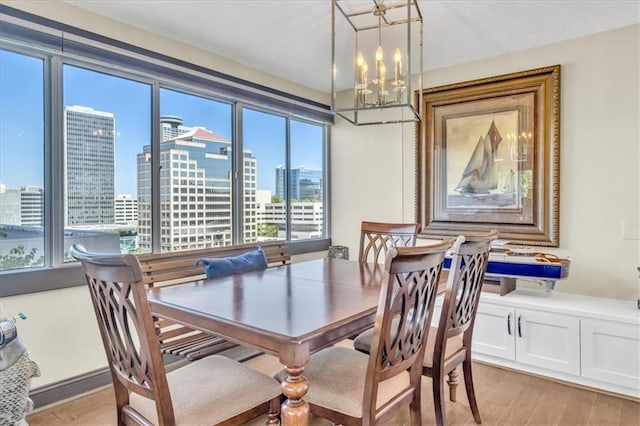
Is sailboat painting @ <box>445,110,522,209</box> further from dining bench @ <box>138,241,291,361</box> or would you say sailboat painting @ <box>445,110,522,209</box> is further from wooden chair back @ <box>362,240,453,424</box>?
wooden chair back @ <box>362,240,453,424</box>

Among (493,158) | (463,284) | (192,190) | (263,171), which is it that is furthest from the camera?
(263,171)

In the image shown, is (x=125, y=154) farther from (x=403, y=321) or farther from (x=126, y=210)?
(x=403, y=321)

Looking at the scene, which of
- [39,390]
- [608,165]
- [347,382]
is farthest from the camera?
[608,165]

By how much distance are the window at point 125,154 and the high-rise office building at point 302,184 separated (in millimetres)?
33

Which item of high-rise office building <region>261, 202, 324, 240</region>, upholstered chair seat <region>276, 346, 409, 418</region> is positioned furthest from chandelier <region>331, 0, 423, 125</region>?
upholstered chair seat <region>276, 346, 409, 418</region>

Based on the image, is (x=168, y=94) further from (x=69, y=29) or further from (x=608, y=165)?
(x=608, y=165)

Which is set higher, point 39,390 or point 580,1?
point 580,1

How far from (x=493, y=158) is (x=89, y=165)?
10.4 ft

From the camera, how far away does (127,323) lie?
4.50 feet

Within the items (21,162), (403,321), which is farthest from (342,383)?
(21,162)

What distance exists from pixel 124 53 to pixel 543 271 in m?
3.27

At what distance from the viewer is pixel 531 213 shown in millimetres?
3264

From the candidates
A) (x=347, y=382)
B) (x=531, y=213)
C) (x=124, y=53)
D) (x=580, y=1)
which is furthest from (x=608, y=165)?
(x=124, y=53)

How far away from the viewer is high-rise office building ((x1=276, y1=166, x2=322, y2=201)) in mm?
4089
